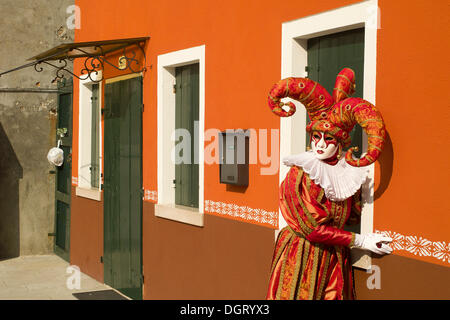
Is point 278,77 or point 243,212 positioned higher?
point 278,77

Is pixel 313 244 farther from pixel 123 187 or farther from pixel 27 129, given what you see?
pixel 27 129

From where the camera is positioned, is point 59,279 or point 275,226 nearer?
point 275,226

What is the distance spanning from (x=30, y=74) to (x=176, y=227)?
533cm

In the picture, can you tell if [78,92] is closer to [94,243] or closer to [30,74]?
[30,74]

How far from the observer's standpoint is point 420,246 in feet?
12.6

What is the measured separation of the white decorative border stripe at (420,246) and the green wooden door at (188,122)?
2925 mm

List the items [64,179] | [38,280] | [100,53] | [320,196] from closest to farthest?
[320,196] < [100,53] < [38,280] < [64,179]

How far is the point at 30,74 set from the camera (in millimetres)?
10680

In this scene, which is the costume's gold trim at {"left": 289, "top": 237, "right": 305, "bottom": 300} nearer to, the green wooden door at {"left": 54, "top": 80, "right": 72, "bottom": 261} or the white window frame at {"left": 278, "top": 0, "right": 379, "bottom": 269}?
the white window frame at {"left": 278, "top": 0, "right": 379, "bottom": 269}

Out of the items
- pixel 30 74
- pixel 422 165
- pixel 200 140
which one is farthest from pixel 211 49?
pixel 30 74

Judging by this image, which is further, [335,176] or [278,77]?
[278,77]

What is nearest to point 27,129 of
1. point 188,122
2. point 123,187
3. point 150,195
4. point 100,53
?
point 100,53

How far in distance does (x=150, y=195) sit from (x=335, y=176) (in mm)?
3593

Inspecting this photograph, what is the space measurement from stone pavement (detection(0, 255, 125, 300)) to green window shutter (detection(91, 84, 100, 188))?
1.48 m
